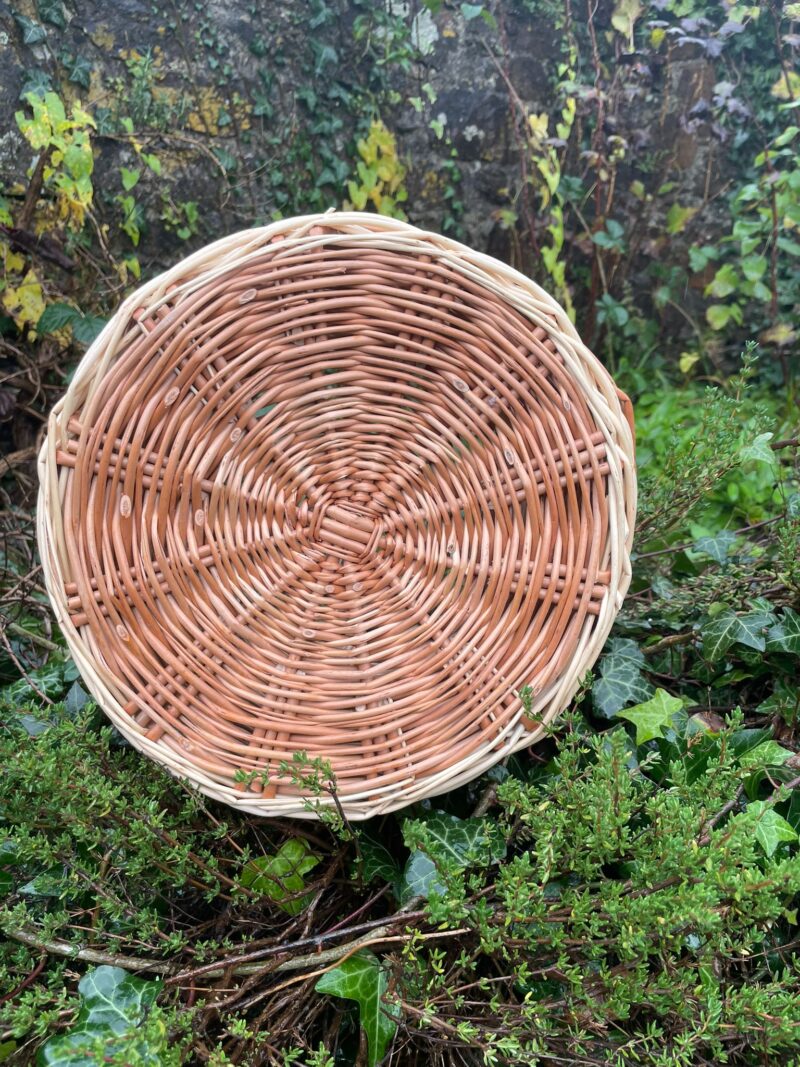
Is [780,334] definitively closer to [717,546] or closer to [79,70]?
[717,546]

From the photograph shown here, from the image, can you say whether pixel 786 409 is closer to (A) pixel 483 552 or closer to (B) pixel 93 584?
(A) pixel 483 552

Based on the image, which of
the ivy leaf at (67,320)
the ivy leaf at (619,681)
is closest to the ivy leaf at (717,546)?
the ivy leaf at (619,681)

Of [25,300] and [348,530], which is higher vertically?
[25,300]

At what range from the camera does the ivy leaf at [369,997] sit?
0.85 m

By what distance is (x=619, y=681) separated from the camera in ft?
3.77

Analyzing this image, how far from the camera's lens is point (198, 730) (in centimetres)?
101

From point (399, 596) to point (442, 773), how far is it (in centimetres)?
26

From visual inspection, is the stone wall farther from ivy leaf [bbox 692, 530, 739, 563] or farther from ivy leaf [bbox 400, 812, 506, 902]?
ivy leaf [bbox 400, 812, 506, 902]

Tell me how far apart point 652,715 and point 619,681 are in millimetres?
75

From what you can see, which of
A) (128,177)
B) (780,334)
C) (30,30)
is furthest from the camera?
(780,334)

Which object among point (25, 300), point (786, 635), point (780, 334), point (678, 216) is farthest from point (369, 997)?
point (678, 216)

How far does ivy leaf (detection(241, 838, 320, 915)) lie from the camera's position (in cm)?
100

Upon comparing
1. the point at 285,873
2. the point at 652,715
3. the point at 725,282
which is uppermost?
the point at 725,282

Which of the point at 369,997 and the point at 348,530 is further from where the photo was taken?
the point at 348,530
